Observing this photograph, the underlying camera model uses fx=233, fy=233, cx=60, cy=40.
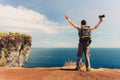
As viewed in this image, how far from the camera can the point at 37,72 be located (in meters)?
13.9

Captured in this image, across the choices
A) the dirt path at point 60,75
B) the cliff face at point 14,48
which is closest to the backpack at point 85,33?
the dirt path at point 60,75

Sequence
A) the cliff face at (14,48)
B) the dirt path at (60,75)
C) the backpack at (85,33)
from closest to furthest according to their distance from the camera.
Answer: the dirt path at (60,75), the backpack at (85,33), the cliff face at (14,48)

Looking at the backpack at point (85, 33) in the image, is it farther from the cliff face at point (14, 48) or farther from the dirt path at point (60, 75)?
the cliff face at point (14, 48)

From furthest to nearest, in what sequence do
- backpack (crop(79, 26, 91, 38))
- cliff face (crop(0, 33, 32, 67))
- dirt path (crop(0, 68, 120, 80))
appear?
cliff face (crop(0, 33, 32, 67))
backpack (crop(79, 26, 91, 38))
dirt path (crop(0, 68, 120, 80))

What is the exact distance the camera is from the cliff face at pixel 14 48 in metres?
78.5

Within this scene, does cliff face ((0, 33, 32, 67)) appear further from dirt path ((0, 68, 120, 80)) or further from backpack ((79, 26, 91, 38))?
backpack ((79, 26, 91, 38))

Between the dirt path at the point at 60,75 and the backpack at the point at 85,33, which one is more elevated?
the backpack at the point at 85,33

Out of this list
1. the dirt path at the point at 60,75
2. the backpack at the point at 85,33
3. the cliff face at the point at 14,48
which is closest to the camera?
the dirt path at the point at 60,75

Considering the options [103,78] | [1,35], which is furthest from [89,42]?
[1,35]

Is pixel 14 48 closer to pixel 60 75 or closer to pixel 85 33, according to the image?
pixel 85 33

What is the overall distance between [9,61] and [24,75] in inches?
2700

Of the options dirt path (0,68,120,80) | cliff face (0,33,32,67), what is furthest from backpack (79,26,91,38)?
cliff face (0,33,32,67)

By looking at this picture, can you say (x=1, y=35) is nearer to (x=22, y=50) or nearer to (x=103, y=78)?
(x=22, y=50)

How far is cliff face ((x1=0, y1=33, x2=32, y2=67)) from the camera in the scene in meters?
78.5
